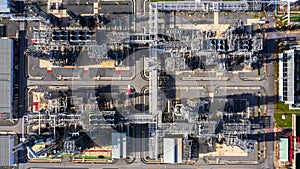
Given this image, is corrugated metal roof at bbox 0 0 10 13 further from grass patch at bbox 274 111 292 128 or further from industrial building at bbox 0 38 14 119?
grass patch at bbox 274 111 292 128

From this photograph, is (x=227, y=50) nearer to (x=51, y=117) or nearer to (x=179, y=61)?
(x=179, y=61)

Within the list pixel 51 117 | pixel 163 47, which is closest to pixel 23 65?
pixel 51 117

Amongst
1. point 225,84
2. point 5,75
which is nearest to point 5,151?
point 5,75

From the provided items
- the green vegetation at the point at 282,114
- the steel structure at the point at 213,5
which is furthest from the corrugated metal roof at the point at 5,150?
the green vegetation at the point at 282,114

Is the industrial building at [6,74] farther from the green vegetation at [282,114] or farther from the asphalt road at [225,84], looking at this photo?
the green vegetation at [282,114]

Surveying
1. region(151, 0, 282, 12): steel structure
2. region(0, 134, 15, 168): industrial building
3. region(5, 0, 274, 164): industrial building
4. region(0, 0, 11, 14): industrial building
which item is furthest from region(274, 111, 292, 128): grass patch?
region(0, 0, 11, 14): industrial building

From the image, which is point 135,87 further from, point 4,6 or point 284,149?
point 284,149

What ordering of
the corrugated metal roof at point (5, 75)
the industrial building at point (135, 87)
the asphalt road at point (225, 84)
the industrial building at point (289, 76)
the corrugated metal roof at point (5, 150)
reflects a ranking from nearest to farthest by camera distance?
the industrial building at point (289, 76) < the industrial building at point (135, 87) < the corrugated metal roof at point (5, 150) < the corrugated metal roof at point (5, 75) < the asphalt road at point (225, 84)
